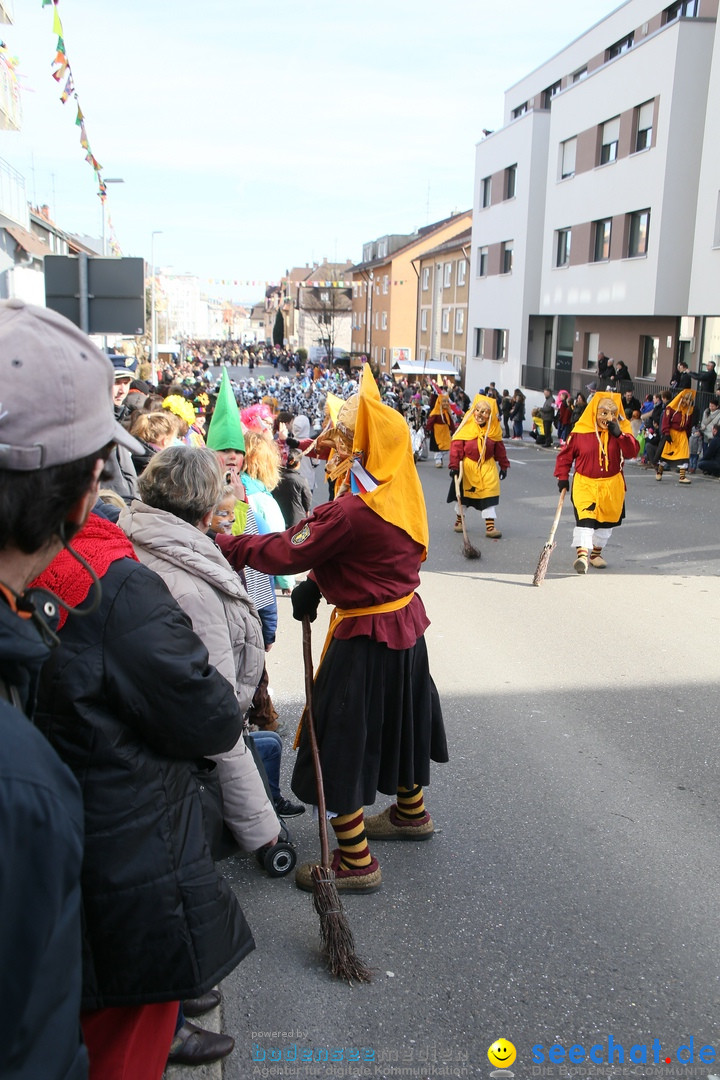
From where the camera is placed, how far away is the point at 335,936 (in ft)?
10.1

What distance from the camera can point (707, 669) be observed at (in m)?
6.29

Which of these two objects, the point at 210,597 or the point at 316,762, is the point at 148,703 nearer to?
the point at 210,597

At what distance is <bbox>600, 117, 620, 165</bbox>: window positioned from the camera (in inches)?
988

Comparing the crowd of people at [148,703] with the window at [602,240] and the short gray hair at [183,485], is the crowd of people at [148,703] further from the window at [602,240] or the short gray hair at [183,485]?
the window at [602,240]

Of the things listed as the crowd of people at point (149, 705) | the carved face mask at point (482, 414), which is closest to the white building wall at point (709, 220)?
the carved face mask at point (482, 414)

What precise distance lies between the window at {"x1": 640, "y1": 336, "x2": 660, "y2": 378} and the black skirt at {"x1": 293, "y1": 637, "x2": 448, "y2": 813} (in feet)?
76.7

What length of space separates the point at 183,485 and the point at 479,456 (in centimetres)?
849

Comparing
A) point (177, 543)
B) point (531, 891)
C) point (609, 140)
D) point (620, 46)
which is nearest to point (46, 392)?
point (177, 543)

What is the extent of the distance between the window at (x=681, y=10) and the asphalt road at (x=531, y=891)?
2185 cm

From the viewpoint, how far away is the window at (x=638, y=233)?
23.8 meters

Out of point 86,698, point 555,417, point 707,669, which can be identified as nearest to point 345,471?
point 86,698

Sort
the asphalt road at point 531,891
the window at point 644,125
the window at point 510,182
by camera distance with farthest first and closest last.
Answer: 1. the window at point 510,182
2. the window at point 644,125
3. the asphalt road at point 531,891

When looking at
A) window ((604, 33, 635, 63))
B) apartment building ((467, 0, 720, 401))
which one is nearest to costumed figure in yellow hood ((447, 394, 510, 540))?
apartment building ((467, 0, 720, 401))

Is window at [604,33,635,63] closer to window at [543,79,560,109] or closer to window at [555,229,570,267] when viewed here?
window at [543,79,560,109]
